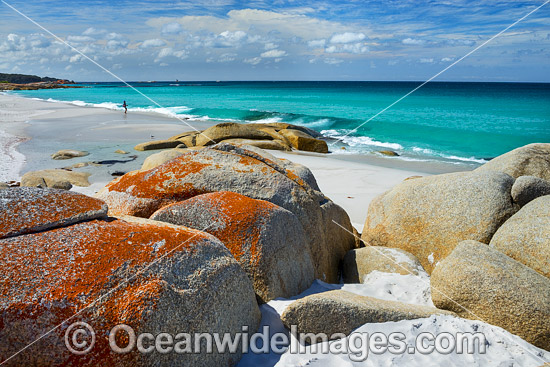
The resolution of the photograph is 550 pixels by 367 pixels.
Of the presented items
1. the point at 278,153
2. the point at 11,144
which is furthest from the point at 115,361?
the point at 11,144

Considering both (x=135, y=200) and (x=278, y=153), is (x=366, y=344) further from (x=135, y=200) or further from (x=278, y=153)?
(x=278, y=153)

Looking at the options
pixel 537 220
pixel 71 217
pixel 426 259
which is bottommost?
pixel 426 259

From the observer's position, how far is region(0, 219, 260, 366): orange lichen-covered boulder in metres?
2.10

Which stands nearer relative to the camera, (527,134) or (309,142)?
(309,142)

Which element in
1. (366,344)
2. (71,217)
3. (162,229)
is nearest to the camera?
(71,217)

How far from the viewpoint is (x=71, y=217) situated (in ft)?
8.52

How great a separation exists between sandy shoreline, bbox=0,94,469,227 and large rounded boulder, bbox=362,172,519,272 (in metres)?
1.52

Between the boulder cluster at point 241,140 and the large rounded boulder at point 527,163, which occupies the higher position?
the large rounded boulder at point 527,163

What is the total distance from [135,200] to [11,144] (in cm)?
1549

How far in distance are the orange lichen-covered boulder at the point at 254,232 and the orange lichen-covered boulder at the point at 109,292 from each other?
542mm

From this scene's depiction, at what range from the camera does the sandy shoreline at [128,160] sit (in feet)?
32.0

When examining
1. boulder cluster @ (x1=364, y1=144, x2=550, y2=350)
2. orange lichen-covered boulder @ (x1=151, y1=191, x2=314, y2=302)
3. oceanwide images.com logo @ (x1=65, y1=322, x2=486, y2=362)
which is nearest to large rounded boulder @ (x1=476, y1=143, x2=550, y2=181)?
boulder cluster @ (x1=364, y1=144, x2=550, y2=350)

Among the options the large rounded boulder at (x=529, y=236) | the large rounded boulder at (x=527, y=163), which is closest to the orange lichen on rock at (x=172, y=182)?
the large rounded boulder at (x=529, y=236)

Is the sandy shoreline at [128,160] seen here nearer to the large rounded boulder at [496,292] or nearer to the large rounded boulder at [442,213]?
the large rounded boulder at [442,213]
